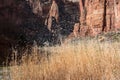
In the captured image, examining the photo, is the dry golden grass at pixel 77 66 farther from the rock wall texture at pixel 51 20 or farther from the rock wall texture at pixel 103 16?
the rock wall texture at pixel 103 16

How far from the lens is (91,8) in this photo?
272ft

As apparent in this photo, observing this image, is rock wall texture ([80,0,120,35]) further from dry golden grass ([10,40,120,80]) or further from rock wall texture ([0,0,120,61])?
dry golden grass ([10,40,120,80])

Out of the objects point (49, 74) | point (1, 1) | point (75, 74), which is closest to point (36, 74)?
point (49, 74)

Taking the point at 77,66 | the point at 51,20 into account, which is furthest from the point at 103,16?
the point at 77,66

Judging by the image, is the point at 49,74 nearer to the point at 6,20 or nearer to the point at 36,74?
the point at 36,74

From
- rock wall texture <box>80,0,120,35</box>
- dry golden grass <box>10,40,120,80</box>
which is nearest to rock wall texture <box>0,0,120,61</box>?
rock wall texture <box>80,0,120,35</box>

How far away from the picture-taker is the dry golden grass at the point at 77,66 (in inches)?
Answer: 269

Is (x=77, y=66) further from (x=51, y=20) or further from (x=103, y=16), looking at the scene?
(x=51, y=20)

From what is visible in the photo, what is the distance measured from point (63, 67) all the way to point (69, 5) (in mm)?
115666

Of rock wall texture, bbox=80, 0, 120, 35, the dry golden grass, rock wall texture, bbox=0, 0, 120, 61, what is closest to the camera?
the dry golden grass

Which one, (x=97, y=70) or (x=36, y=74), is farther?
(x=36, y=74)

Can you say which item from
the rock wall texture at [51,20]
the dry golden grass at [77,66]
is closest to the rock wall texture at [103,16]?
the rock wall texture at [51,20]

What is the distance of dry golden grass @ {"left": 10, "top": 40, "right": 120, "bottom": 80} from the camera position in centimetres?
684

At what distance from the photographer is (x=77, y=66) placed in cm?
725
